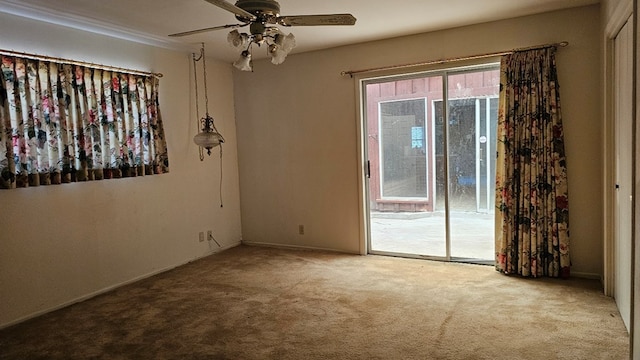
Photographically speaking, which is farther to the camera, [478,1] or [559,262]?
[559,262]

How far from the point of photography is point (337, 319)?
308cm

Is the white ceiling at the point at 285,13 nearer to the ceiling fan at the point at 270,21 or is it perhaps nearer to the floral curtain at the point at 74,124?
the floral curtain at the point at 74,124

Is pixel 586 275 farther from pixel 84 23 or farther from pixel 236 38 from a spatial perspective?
pixel 84 23

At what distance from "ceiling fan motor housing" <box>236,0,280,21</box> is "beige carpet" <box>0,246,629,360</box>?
6.94 ft

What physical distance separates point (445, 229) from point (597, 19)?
7.74 ft

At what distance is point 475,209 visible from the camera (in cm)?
435

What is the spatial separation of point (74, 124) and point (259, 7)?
2147 mm

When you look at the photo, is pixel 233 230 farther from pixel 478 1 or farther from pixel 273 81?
pixel 478 1

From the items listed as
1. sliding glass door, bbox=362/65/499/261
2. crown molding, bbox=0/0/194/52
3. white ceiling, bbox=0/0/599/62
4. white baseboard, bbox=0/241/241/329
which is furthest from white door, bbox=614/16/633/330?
white baseboard, bbox=0/241/241/329

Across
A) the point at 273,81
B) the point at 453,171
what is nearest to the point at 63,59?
the point at 273,81

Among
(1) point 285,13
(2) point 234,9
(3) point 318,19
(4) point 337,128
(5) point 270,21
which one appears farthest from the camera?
(4) point 337,128

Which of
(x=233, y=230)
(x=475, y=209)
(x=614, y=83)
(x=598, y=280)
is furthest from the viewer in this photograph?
(x=233, y=230)

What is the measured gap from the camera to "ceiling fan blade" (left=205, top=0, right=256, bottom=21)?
213 centimetres

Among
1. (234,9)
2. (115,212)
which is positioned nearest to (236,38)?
(234,9)
